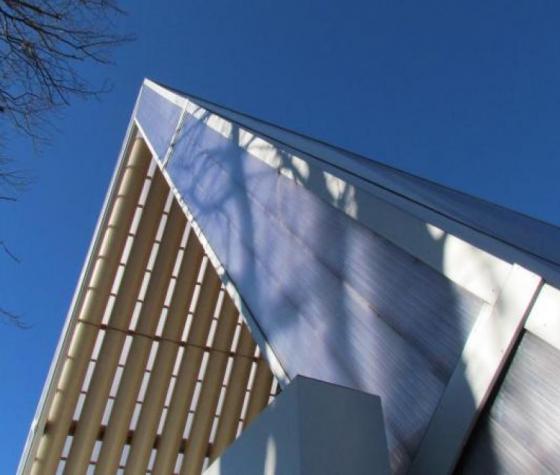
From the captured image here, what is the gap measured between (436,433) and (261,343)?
213 cm

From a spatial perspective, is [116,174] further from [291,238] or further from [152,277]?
[291,238]

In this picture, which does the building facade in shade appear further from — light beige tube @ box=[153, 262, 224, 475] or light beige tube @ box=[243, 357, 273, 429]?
light beige tube @ box=[243, 357, 273, 429]

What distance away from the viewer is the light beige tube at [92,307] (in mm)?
13633

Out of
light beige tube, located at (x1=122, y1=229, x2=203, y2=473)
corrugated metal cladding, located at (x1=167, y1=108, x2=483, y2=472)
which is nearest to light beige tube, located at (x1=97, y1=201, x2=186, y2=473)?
light beige tube, located at (x1=122, y1=229, x2=203, y2=473)

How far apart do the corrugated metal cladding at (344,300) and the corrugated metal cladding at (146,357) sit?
9.62 m

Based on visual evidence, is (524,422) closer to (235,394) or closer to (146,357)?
(146,357)

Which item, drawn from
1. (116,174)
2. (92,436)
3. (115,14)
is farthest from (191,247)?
(115,14)

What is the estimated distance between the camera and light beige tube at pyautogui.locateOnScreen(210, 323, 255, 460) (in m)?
16.0

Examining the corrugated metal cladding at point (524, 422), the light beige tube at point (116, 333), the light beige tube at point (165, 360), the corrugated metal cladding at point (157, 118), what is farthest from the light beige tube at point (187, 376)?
the corrugated metal cladding at point (524, 422)

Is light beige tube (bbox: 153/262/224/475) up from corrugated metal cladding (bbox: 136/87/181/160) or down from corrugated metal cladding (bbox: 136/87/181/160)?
down

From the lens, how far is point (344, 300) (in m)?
3.13

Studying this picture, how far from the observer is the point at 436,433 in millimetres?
2014

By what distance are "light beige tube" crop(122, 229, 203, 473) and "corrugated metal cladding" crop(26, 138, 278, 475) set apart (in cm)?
3

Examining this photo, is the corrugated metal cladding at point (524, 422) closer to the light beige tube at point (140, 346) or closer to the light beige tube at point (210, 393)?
the light beige tube at point (140, 346)
